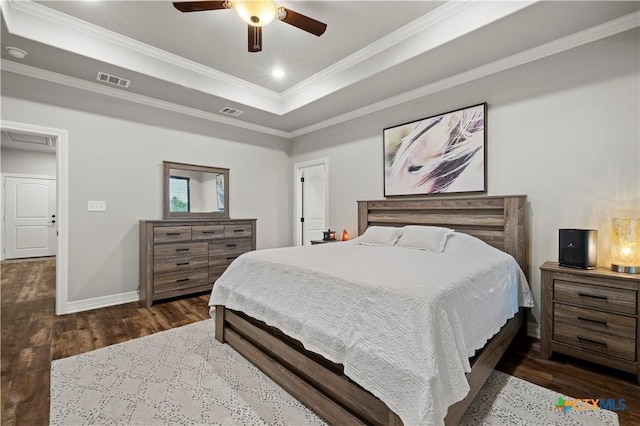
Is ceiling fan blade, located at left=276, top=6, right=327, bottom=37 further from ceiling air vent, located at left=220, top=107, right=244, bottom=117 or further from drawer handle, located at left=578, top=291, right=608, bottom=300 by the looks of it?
drawer handle, located at left=578, top=291, right=608, bottom=300

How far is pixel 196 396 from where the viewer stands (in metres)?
1.83

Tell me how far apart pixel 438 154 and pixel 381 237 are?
1.19 meters

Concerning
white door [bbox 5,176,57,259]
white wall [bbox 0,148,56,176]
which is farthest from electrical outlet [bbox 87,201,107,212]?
white wall [bbox 0,148,56,176]

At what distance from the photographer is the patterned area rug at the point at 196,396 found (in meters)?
1.63

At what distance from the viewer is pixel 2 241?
6.70 metres

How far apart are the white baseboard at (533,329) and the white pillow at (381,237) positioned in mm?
1476

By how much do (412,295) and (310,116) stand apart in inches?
151

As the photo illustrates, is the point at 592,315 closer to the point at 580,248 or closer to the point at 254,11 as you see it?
the point at 580,248

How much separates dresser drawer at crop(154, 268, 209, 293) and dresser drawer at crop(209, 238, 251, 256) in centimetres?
30

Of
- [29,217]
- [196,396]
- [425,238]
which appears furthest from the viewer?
[29,217]

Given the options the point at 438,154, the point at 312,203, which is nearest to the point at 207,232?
the point at 312,203

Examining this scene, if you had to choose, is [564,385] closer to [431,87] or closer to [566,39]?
[566,39]

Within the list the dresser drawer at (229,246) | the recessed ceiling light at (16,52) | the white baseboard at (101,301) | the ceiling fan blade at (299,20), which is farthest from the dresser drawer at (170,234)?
the ceiling fan blade at (299,20)

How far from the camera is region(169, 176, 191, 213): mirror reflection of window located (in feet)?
13.5
